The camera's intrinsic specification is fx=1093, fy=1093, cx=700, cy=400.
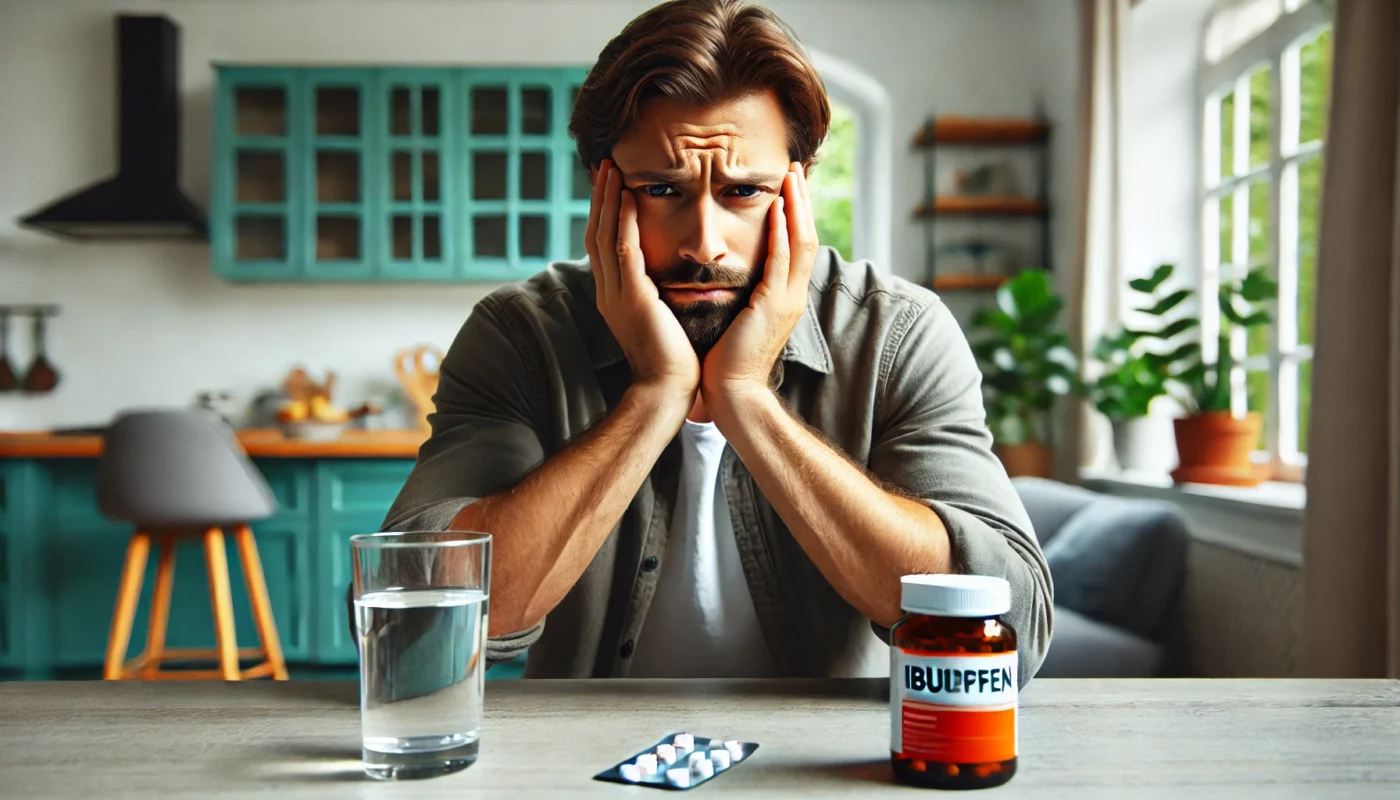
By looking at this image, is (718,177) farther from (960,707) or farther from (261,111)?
(261,111)

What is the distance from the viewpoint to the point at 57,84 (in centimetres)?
438

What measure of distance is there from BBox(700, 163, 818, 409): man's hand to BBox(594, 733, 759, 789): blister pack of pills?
52cm

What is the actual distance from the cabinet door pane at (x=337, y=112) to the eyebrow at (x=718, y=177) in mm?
3272

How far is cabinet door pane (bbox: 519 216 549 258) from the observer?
13.9 ft

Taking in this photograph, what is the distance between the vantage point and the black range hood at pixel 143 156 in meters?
4.05

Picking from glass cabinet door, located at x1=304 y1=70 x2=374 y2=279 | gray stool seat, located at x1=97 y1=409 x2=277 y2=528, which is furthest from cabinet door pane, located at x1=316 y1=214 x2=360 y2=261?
gray stool seat, located at x1=97 y1=409 x2=277 y2=528

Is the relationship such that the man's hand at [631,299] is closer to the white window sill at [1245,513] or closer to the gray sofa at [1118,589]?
the white window sill at [1245,513]

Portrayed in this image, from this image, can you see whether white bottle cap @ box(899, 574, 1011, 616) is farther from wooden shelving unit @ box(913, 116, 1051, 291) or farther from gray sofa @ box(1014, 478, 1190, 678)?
wooden shelving unit @ box(913, 116, 1051, 291)

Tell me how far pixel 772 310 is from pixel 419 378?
128 inches

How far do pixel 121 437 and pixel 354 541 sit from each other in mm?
2716

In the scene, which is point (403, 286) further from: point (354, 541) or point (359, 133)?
point (354, 541)

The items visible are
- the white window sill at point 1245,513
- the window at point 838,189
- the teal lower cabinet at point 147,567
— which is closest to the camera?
the white window sill at point 1245,513

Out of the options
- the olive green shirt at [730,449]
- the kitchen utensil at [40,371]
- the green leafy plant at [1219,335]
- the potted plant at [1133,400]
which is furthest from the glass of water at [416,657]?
the kitchen utensil at [40,371]

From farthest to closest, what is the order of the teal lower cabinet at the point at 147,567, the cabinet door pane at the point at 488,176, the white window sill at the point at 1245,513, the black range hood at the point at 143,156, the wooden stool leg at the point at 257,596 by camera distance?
the cabinet door pane at the point at 488,176, the black range hood at the point at 143,156, the teal lower cabinet at the point at 147,567, the wooden stool leg at the point at 257,596, the white window sill at the point at 1245,513
